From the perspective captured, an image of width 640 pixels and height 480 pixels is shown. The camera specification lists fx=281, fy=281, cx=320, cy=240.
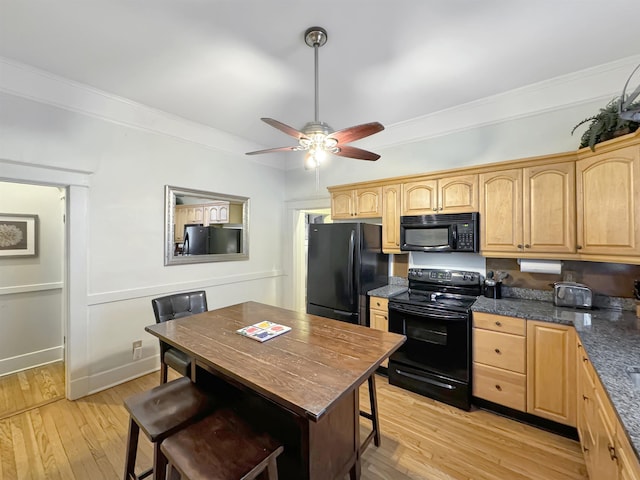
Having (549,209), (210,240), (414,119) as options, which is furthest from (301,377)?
(414,119)

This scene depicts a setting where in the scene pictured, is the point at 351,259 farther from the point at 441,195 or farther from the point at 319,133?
the point at 319,133

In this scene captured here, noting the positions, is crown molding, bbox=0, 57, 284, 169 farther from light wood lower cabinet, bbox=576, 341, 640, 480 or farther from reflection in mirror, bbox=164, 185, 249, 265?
light wood lower cabinet, bbox=576, 341, 640, 480

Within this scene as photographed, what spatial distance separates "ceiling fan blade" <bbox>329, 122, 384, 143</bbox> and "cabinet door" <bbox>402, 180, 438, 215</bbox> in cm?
137

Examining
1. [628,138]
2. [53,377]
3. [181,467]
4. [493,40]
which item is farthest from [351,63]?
[53,377]

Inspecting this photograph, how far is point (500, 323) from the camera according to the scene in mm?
2301

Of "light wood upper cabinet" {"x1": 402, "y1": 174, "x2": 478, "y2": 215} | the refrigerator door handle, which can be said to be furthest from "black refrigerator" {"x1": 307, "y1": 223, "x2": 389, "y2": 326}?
"light wood upper cabinet" {"x1": 402, "y1": 174, "x2": 478, "y2": 215}

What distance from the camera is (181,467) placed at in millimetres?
1117

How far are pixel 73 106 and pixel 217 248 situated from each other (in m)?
1.99

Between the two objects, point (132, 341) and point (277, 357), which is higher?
point (277, 357)

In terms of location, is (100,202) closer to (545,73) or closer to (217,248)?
(217,248)

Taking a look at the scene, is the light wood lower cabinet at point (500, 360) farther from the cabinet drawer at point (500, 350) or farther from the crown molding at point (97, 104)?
the crown molding at point (97, 104)

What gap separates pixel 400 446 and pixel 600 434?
1.18 metres

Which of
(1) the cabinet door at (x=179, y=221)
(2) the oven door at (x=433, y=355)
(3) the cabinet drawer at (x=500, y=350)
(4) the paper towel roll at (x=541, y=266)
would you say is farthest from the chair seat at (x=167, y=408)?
(4) the paper towel roll at (x=541, y=266)

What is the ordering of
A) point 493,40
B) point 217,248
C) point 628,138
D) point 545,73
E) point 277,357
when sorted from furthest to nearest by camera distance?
point 217,248
point 545,73
point 493,40
point 628,138
point 277,357
